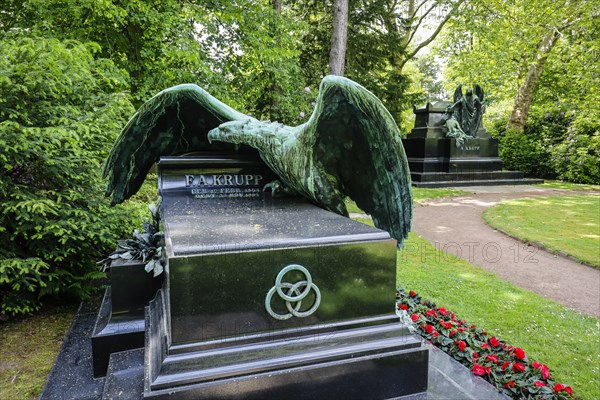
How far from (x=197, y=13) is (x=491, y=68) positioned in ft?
56.1

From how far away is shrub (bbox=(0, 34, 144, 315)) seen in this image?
4074 mm

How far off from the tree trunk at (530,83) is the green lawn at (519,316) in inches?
651

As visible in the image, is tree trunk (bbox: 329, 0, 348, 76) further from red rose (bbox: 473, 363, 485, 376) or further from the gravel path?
red rose (bbox: 473, 363, 485, 376)

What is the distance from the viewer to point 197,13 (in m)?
8.92

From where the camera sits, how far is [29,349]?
3.89 m

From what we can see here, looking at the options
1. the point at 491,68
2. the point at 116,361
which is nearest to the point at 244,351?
the point at 116,361

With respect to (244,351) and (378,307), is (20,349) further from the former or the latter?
(378,307)

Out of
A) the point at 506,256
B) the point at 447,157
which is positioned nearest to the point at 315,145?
the point at 506,256

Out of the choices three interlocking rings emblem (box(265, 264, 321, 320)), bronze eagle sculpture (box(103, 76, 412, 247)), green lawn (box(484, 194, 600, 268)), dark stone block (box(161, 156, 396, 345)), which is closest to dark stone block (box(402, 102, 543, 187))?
green lawn (box(484, 194, 600, 268))

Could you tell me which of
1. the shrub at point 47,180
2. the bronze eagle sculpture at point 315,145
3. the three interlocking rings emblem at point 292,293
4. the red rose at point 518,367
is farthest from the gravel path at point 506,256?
the shrub at point 47,180

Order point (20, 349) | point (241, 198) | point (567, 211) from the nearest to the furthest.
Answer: point (241, 198)
point (20, 349)
point (567, 211)

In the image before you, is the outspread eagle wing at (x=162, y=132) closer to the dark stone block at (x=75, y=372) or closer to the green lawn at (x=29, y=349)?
the dark stone block at (x=75, y=372)

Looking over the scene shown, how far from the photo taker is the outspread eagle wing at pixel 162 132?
3.54 meters

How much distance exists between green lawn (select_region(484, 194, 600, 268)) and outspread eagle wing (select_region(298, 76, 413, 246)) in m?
4.92
